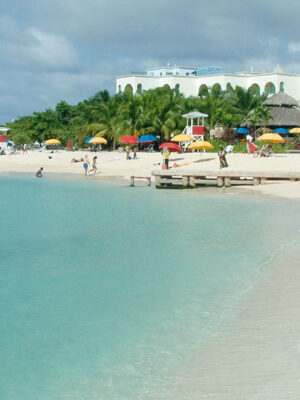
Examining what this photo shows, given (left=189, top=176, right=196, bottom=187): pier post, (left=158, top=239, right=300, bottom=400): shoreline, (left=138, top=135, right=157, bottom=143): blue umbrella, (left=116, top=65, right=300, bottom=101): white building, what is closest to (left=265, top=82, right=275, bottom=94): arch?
(left=116, top=65, right=300, bottom=101): white building

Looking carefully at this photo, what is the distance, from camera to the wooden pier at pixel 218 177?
91.4ft

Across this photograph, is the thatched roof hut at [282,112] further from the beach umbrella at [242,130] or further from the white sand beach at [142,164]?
the white sand beach at [142,164]

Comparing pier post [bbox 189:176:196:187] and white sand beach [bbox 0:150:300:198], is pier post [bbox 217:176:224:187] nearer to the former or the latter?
white sand beach [bbox 0:150:300:198]

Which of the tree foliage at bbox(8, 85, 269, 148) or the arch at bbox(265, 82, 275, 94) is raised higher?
the arch at bbox(265, 82, 275, 94)

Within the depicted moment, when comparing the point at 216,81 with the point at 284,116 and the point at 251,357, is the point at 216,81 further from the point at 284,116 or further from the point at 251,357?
the point at 251,357

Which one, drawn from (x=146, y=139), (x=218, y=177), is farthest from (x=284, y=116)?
(x=218, y=177)

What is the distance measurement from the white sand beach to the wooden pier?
0.43 m

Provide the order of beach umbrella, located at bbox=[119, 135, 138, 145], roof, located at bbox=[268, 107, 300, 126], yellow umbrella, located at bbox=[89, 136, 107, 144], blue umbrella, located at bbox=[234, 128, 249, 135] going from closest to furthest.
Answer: beach umbrella, located at bbox=[119, 135, 138, 145]
blue umbrella, located at bbox=[234, 128, 249, 135]
yellow umbrella, located at bbox=[89, 136, 107, 144]
roof, located at bbox=[268, 107, 300, 126]

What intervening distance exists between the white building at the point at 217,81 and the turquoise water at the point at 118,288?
43942 millimetres

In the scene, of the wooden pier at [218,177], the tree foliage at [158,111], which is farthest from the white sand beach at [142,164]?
the tree foliage at [158,111]

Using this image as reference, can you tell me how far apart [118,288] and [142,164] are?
1208 inches

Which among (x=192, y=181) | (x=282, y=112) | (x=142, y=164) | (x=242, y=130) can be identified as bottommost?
(x=192, y=181)

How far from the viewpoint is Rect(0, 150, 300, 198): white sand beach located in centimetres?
2788

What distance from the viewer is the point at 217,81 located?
65.1 m
